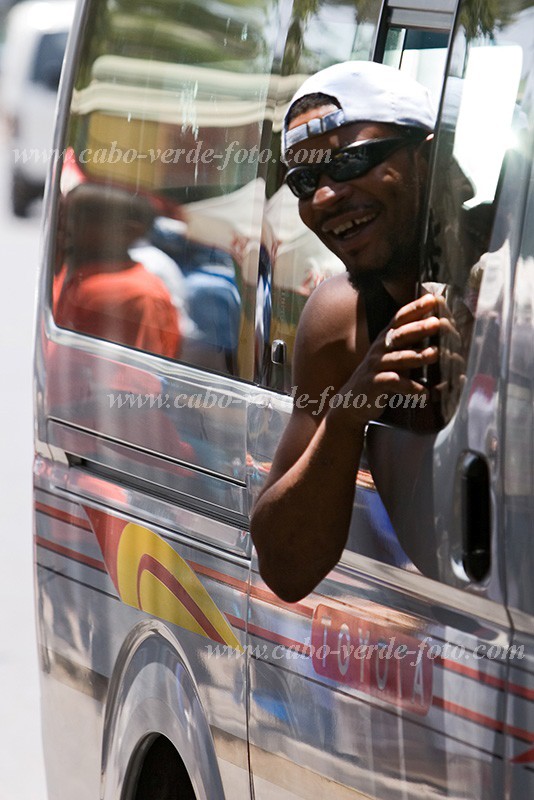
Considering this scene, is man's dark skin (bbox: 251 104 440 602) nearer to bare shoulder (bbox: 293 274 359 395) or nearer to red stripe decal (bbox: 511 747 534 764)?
bare shoulder (bbox: 293 274 359 395)

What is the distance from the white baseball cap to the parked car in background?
1171 centimetres

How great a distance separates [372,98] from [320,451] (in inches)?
23.0

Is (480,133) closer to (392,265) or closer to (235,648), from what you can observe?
(392,265)

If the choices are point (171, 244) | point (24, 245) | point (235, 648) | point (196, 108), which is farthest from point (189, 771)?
point (24, 245)

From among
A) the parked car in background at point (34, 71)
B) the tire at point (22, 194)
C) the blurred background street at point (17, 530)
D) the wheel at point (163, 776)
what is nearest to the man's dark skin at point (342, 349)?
the wheel at point (163, 776)

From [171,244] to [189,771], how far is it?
1.18 m

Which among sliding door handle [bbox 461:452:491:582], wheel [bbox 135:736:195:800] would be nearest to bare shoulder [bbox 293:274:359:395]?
sliding door handle [bbox 461:452:491:582]

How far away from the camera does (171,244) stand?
3170mm

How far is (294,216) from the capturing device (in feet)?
8.55

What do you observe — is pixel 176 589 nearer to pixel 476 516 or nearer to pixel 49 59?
pixel 476 516

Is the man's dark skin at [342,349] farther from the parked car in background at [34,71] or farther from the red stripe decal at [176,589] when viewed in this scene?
the parked car in background at [34,71]

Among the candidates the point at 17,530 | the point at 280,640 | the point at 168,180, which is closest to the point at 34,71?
the point at 17,530

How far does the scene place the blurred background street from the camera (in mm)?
5484

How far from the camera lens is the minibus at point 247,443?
205 cm
